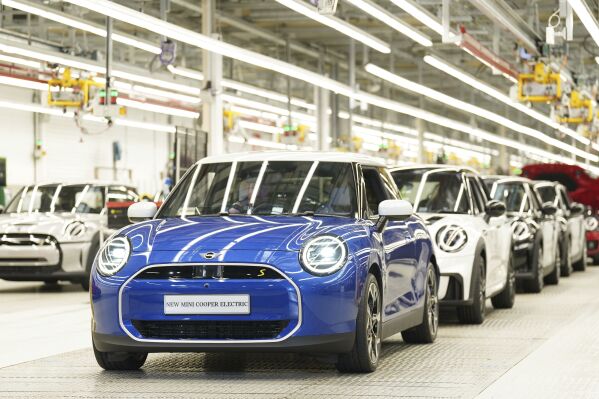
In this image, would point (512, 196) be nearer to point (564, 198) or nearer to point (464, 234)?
point (564, 198)

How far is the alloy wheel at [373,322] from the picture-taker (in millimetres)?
7141

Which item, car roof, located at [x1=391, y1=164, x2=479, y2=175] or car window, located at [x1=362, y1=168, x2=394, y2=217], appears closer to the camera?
car window, located at [x1=362, y1=168, x2=394, y2=217]

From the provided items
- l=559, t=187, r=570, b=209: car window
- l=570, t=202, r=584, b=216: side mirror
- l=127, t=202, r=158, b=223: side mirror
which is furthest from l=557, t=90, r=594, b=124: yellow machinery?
l=127, t=202, r=158, b=223: side mirror

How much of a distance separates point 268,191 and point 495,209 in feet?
14.3

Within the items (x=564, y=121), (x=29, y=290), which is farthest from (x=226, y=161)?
(x=564, y=121)

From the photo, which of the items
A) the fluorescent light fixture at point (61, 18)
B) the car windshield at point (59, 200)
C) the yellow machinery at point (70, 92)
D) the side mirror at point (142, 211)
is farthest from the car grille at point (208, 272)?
the yellow machinery at point (70, 92)

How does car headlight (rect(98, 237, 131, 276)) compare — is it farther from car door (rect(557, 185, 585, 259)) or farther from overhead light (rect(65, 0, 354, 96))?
car door (rect(557, 185, 585, 259))

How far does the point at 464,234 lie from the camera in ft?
35.0

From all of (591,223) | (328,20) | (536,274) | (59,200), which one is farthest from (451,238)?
(591,223)

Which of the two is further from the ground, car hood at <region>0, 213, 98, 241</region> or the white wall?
the white wall

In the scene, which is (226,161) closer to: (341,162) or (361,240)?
(341,162)

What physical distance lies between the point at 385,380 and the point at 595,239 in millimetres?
15923

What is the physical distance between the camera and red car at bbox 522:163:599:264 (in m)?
22.1

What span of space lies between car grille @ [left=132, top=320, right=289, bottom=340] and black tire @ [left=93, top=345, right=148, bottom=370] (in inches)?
18.4
